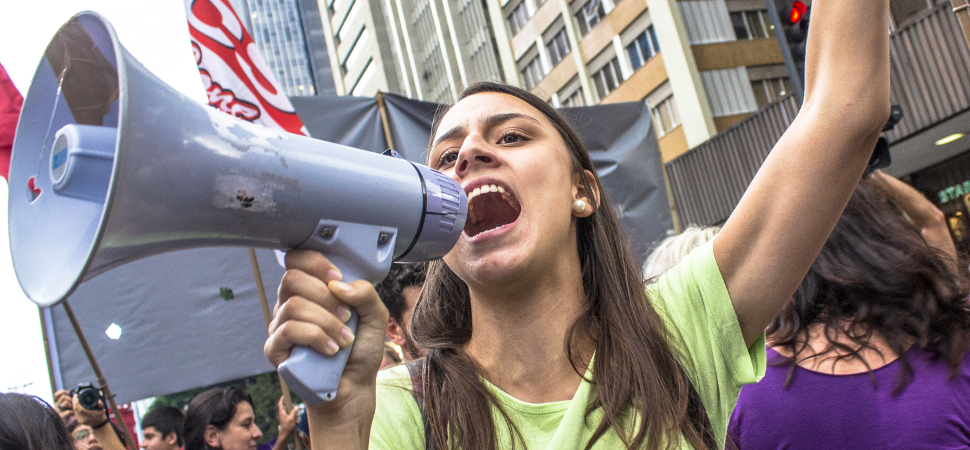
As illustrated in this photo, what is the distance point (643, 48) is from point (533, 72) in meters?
5.14

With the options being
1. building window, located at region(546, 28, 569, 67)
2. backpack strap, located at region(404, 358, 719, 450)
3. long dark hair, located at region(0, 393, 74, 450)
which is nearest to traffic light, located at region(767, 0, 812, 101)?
backpack strap, located at region(404, 358, 719, 450)

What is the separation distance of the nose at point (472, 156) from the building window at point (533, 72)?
1814cm

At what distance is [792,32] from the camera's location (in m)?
4.16

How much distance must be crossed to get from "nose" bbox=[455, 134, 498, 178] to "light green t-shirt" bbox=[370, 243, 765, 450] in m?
0.44

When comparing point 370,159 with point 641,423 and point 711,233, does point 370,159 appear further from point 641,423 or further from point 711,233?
point 711,233

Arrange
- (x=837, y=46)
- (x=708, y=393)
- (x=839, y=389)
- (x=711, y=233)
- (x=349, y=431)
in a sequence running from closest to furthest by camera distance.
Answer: (x=349, y=431)
(x=837, y=46)
(x=708, y=393)
(x=839, y=389)
(x=711, y=233)

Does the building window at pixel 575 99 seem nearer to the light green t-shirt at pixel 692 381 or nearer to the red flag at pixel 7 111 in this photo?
the red flag at pixel 7 111

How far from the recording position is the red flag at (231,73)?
346 cm

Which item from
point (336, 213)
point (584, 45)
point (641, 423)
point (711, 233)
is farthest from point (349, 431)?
point (584, 45)

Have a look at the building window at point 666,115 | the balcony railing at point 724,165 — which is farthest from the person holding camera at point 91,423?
the building window at point 666,115

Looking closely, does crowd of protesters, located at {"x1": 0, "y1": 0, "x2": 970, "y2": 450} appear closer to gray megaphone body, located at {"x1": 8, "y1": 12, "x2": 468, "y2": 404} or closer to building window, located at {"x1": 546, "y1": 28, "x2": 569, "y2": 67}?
gray megaphone body, located at {"x1": 8, "y1": 12, "x2": 468, "y2": 404}

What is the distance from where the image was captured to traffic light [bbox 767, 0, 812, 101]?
4125mm

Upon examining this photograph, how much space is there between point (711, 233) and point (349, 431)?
2.02 m

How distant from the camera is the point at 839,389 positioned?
5.22 ft
